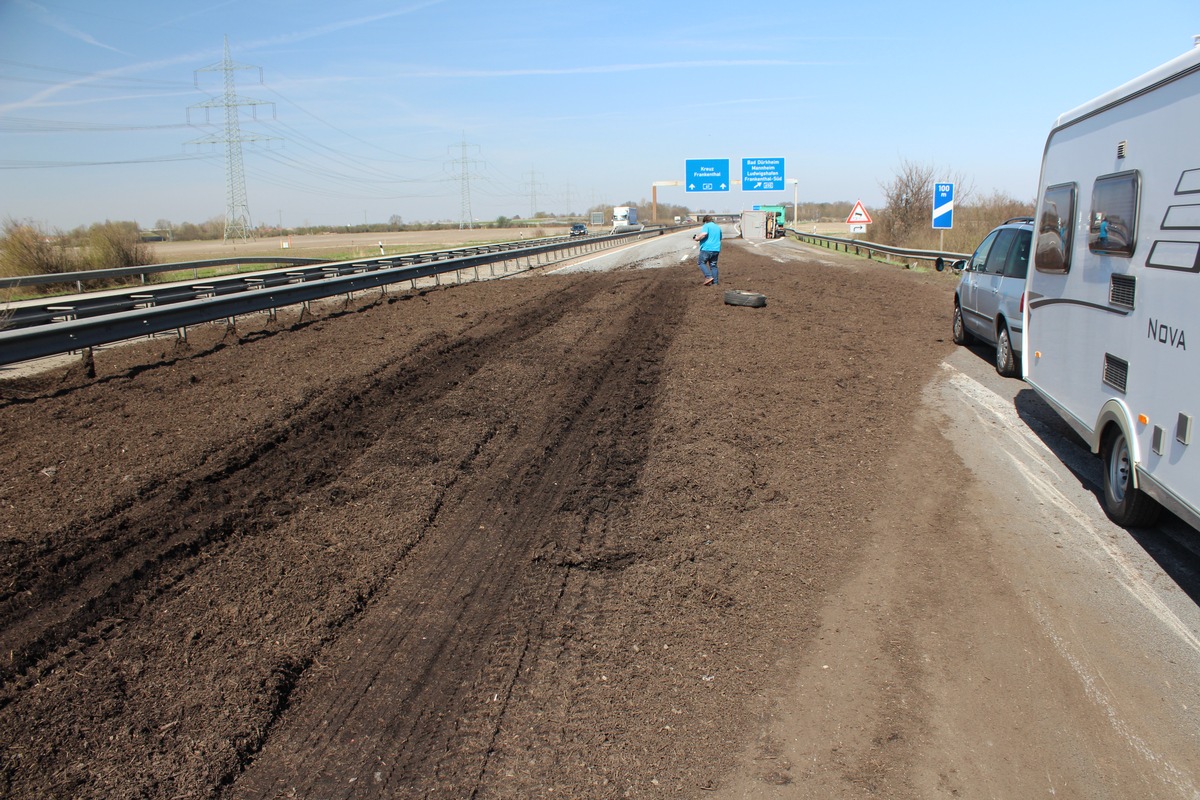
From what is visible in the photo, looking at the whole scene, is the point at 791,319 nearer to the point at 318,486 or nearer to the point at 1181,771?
the point at 318,486

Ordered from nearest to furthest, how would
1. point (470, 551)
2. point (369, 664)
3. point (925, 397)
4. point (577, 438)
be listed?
point (369, 664), point (470, 551), point (577, 438), point (925, 397)


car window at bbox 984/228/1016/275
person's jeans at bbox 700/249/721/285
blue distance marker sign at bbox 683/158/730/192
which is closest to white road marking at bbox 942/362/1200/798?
car window at bbox 984/228/1016/275

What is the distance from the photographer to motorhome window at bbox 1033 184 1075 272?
7.26m

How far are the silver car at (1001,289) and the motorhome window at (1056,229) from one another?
5.86ft

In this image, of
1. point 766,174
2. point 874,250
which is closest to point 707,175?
point 766,174

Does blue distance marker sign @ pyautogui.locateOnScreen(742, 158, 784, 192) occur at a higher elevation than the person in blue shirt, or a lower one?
higher

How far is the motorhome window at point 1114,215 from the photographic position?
19.0ft

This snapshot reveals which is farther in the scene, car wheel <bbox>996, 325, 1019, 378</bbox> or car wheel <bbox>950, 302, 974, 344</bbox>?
car wheel <bbox>950, 302, 974, 344</bbox>

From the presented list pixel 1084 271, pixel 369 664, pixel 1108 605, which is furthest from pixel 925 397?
pixel 369 664

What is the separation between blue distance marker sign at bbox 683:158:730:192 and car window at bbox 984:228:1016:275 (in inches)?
2041

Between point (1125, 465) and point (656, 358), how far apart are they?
258 inches

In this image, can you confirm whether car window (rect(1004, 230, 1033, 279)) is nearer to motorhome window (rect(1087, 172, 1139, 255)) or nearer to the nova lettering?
motorhome window (rect(1087, 172, 1139, 255))

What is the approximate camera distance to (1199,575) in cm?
519

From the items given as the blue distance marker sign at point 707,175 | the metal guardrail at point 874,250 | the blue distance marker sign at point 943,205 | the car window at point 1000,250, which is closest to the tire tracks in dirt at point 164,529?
the car window at point 1000,250
